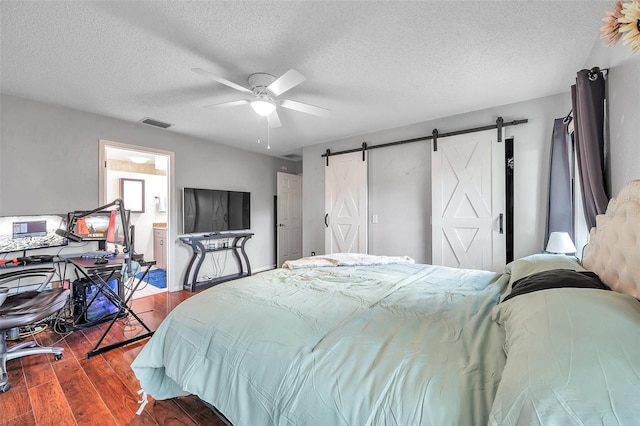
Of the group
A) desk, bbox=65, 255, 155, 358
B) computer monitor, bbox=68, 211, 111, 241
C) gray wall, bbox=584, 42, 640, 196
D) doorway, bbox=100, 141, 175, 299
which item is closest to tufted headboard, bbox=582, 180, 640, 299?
gray wall, bbox=584, 42, 640, 196

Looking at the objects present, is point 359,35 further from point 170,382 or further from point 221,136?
point 221,136

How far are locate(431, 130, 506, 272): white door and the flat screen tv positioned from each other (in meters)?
3.38

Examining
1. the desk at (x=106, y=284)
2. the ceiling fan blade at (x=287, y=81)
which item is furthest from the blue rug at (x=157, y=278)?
the ceiling fan blade at (x=287, y=81)

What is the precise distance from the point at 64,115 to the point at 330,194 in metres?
3.63

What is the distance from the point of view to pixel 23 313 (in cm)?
200

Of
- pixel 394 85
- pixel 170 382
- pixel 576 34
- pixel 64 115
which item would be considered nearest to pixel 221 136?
pixel 64 115

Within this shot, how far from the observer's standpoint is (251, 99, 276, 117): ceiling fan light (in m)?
2.56

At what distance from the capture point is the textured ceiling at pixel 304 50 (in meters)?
1.70

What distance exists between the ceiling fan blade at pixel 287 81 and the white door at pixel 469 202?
2.36 meters

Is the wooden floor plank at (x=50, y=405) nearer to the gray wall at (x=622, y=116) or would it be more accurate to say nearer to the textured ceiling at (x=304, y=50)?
the textured ceiling at (x=304, y=50)

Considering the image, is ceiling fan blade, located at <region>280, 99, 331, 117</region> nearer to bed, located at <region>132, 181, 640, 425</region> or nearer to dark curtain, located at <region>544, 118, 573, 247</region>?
bed, located at <region>132, 181, 640, 425</region>

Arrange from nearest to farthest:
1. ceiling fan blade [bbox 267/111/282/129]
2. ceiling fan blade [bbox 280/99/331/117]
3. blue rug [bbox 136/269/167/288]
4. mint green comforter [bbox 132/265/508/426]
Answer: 1. mint green comforter [bbox 132/265/508/426]
2. ceiling fan blade [bbox 280/99/331/117]
3. ceiling fan blade [bbox 267/111/282/129]
4. blue rug [bbox 136/269/167/288]

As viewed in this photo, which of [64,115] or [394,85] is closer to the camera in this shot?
[394,85]

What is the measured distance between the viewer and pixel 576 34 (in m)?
1.93
